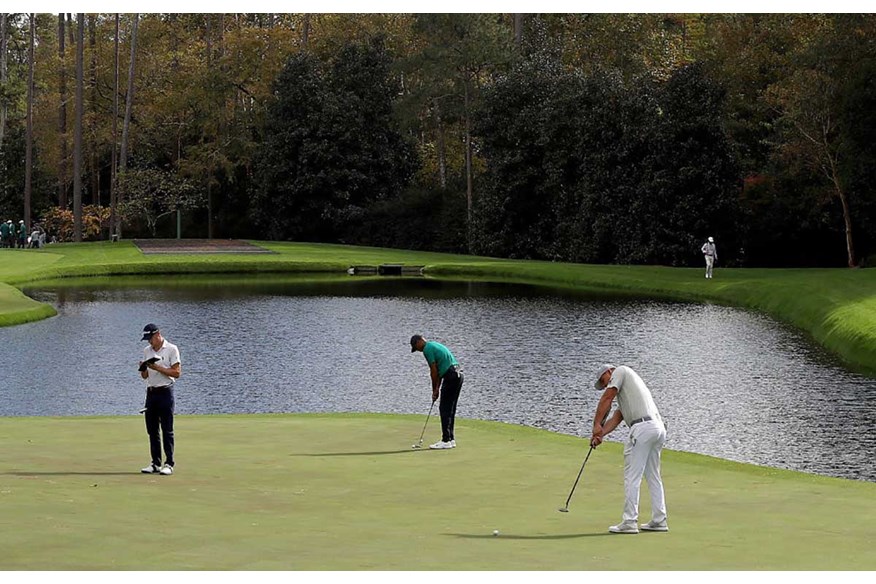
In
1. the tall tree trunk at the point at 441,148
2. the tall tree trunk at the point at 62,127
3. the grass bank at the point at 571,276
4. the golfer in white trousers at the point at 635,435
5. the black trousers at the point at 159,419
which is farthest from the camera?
the tall tree trunk at the point at 62,127

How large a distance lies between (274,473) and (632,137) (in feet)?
211

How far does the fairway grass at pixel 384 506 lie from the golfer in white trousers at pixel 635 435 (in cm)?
33

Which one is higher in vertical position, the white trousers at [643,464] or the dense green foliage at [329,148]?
the dense green foliage at [329,148]

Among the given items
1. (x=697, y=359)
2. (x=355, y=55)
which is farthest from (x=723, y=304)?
Result: (x=355, y=55)

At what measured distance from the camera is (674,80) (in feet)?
273

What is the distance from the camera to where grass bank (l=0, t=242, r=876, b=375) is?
166ft

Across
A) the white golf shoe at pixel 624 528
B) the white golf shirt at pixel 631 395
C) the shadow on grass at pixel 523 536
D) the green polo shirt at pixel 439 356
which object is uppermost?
the white golf shirt at pixel 631 395

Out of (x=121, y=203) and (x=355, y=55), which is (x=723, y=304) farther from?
(x=121, y=203)

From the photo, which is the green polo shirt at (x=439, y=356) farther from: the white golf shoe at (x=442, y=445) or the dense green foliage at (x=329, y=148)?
the dense green foliage at (x=329, y=148)

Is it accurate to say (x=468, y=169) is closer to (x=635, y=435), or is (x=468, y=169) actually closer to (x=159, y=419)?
(x=159, y=419)

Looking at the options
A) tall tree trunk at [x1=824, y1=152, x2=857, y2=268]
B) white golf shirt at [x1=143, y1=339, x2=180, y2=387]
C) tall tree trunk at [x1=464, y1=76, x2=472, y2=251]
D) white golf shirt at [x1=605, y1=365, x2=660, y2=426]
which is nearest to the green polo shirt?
white golf shirt at [x1=143, y1=339, x2=180, y2=387]

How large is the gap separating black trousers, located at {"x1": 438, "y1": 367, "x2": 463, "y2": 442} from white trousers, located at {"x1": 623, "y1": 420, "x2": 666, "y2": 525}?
28.4 feet

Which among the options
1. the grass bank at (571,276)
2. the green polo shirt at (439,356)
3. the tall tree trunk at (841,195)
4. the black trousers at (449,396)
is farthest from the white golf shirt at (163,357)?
the tall tree trunk at (841,195)

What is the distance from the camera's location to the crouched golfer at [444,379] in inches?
1008
